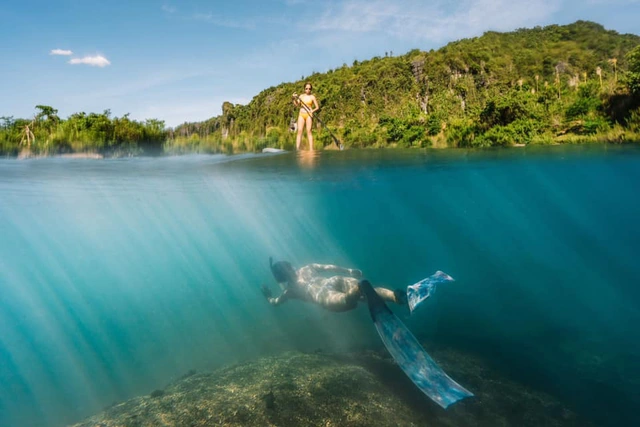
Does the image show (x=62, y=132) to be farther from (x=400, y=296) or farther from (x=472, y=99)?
(x=472, y=99)

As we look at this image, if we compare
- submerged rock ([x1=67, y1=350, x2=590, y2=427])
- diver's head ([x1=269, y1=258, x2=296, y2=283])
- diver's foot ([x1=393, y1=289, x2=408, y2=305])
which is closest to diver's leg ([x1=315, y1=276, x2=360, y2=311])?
diver's foot ([x1=393, y1=289, x2=408, y2=305])

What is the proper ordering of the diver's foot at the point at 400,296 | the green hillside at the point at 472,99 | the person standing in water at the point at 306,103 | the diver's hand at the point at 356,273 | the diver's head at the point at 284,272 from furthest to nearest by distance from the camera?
1. the green hillside at the point at 472,99
2. the person standing in water at the point at 306,103
3. the diver's hand at the point at 356,273
4. the diver's head at the point at 284,272
5. the diver's foot at the point at 400,296

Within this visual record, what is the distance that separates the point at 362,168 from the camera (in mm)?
16859

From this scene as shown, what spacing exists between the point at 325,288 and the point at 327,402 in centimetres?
266

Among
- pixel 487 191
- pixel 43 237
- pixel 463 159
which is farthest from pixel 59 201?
pixel 487 191

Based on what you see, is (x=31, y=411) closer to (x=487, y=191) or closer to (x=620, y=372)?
(x=620, y=372)

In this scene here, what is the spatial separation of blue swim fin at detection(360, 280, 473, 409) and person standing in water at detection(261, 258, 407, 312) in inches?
40.7

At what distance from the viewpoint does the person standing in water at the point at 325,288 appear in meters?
7.43

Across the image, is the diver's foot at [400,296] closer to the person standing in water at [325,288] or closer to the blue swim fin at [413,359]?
the person standing in water at [325,288]

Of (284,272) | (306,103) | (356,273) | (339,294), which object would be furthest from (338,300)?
(306,103)

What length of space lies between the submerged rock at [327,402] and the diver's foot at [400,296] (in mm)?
1995

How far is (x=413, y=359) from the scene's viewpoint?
5.68 metres

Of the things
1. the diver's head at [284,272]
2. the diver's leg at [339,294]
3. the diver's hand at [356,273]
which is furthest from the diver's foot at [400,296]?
the diver's head at [284,272]

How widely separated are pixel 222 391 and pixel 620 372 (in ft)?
33.2
